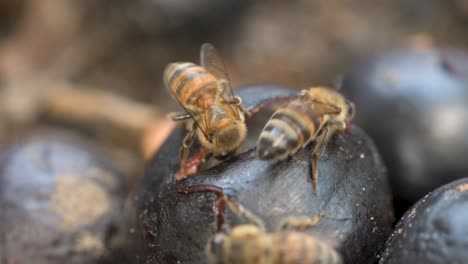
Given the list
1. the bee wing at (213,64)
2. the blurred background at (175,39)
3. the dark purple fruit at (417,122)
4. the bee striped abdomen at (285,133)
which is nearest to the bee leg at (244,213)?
the bee striped abdomen at (285,133)

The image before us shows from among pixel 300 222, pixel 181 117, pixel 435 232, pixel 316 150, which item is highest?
pixel 181 117

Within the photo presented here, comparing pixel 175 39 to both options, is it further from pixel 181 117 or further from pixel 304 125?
pixel 304 125

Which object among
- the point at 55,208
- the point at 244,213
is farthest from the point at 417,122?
the point at 55,208

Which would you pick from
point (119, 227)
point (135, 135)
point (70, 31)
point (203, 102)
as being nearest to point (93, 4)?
point (70, 31)

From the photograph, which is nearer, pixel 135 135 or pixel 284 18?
pixel 135 135

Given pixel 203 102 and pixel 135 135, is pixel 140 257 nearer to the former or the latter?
pixel 203 102

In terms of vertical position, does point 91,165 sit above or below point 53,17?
below

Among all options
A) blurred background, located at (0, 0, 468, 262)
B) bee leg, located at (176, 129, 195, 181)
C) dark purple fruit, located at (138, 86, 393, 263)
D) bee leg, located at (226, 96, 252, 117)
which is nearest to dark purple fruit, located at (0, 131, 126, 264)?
dark purple fruit, located at (138, 86, 393, 263)
